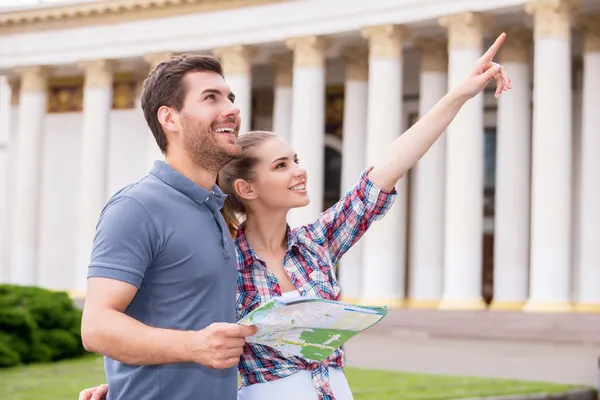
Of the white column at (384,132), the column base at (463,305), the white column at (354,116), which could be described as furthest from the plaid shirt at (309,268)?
the white column at (354,116)

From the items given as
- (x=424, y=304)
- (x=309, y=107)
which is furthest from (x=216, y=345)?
(x=309, y=107)

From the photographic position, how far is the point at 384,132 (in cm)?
3180

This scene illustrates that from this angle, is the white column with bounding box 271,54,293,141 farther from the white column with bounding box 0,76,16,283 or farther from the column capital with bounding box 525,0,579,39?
the white column with bounding box 0,76,16,283

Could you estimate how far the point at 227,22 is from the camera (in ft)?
119

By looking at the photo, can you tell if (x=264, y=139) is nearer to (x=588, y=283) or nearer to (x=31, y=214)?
(x=588, y=283)

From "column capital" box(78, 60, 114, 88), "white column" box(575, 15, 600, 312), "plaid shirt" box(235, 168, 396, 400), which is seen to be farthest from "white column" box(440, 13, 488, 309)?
"plaid shirt" box(235, 168, 396, 400)

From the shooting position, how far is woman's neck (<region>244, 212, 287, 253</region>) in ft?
15.0

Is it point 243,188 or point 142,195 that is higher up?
point 243,188

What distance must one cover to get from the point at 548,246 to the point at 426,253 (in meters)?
6.30

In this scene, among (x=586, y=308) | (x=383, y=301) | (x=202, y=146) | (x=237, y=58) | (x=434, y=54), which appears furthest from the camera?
(x=237, y=58)

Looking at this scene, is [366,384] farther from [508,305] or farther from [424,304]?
[424,304]

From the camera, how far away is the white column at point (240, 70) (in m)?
35.1

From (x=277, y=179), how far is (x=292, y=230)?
30 cm

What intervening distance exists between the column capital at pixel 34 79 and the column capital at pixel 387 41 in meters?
15.3
